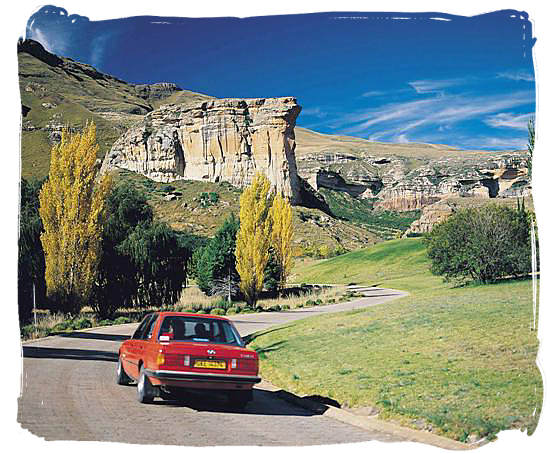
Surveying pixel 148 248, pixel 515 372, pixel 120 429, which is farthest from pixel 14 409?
pixel 148 248

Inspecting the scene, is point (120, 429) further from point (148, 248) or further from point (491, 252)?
point (148, 248)

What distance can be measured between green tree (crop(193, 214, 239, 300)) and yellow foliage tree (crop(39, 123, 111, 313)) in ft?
76.6

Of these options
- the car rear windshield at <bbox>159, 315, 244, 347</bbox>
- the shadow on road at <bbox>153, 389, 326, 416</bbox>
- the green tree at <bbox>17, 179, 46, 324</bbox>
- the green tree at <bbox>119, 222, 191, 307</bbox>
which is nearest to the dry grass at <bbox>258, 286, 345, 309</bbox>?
the green tree at <bbox>119, 222, 191, 307</bbox>

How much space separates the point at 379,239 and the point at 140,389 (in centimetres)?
9030

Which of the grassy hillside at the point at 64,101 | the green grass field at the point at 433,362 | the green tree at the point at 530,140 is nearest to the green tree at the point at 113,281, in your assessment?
the grassy hillside at the point at 64,101

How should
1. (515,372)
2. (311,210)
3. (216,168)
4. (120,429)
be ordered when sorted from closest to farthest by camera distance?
(120,429)
(515,372)
(311,210)
(216,168)

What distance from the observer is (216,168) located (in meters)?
101

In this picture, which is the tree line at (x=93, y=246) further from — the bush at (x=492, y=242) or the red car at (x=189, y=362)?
the bush at (x=492, y=242)

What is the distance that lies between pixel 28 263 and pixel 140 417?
200cm

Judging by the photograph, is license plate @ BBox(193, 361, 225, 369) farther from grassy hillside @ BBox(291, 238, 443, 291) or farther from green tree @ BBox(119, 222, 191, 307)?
grassy hillside @ BBox(291, 238, 443, 291)

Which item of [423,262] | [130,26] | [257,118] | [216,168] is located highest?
[257,118]

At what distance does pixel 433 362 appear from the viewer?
862 cm

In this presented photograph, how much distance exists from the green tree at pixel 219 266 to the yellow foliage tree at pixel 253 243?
10.4 ft

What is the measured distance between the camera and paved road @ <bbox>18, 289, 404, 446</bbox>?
16.1 feet
